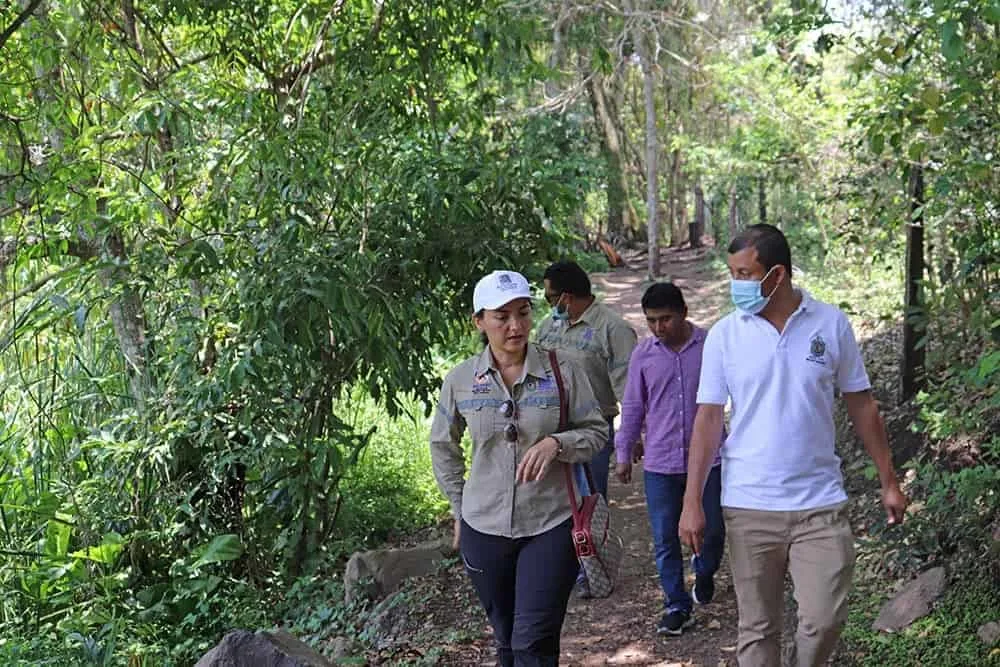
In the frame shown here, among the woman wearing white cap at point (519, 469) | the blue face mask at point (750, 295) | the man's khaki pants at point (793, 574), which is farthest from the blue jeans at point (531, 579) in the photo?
the blue face mask at point (750, 295)

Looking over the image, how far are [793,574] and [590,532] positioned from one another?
0.72 meters

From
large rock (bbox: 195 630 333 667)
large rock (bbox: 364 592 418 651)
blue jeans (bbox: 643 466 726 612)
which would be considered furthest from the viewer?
large rock (bbox: 364 592 418 651)

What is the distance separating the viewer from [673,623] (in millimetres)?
5348

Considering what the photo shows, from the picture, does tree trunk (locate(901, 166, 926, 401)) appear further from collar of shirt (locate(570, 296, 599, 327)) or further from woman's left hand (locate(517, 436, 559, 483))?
woman's left hand (locate(517, 436, 559, 483))

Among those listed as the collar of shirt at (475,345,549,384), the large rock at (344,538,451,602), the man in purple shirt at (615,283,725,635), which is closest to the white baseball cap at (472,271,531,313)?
the collar of shirt at (475,345,549,384)

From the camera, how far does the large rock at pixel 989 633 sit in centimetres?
466

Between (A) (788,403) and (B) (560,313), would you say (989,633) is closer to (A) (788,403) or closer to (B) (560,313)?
(A) (788,403)

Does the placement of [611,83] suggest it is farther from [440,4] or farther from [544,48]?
[440,4]

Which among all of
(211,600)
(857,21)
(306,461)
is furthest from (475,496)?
(857,21)

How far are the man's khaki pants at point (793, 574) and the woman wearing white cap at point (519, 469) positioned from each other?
0.61 meters

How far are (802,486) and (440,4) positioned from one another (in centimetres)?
442

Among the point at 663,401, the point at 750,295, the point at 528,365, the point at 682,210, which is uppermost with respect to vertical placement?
the point at 682,210

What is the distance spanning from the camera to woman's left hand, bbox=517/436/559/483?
3562 mm

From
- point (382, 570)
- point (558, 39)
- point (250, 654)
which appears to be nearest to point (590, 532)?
point (250, 654)
